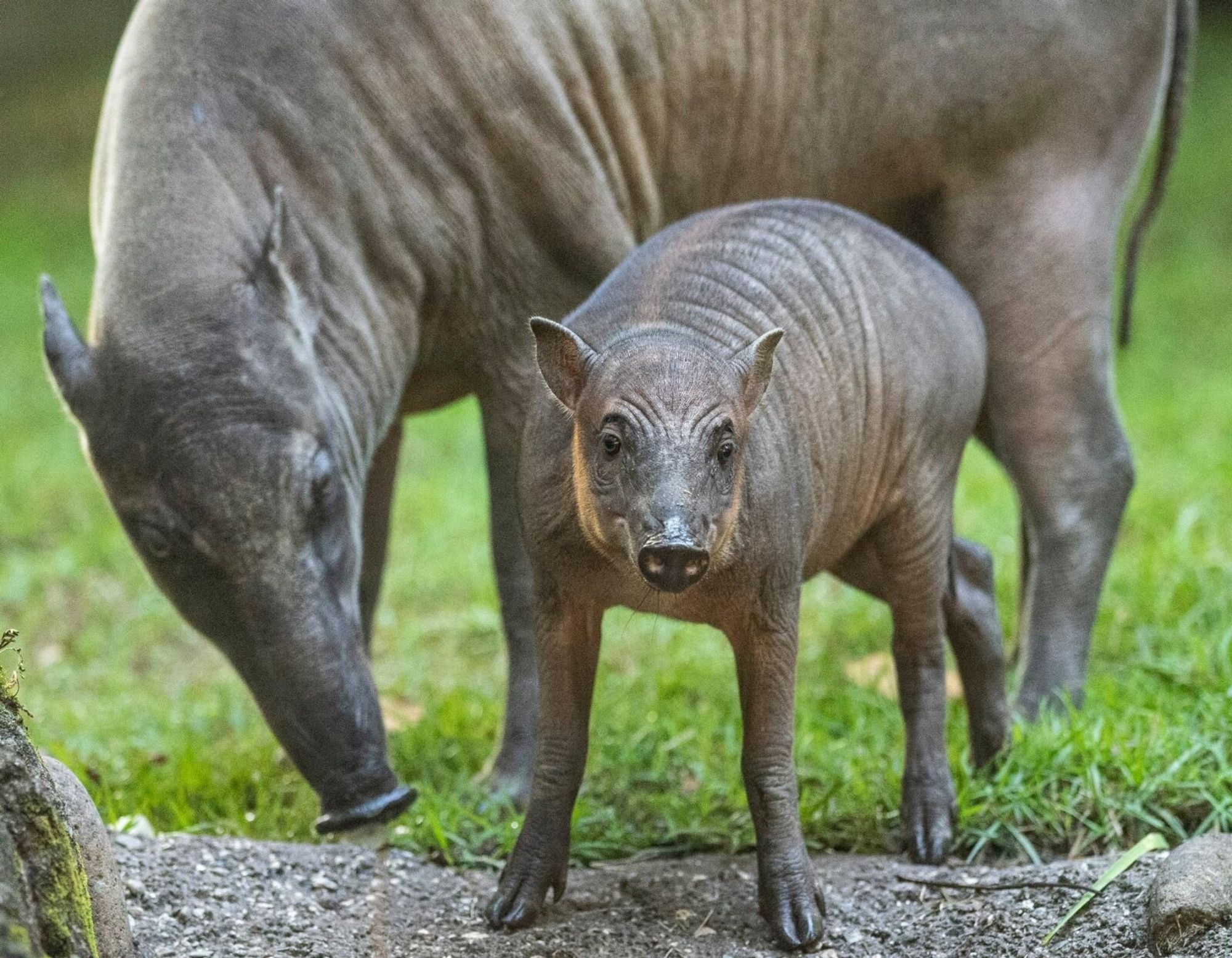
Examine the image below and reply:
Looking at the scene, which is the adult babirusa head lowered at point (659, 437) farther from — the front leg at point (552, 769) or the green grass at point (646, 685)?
the green grass at point (646, 685)

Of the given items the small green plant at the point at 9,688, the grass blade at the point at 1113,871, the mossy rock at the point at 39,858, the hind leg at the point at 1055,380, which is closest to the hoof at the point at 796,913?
the grass blade at the point at 1113,871

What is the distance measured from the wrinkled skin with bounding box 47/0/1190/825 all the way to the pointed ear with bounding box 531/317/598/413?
1017mm

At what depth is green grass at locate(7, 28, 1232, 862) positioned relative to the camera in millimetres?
4320

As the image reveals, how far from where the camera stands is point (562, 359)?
3332mm

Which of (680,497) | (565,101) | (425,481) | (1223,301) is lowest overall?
(1223,301)

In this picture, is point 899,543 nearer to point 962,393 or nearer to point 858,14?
point 962,393

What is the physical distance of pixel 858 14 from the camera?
519 centimetres

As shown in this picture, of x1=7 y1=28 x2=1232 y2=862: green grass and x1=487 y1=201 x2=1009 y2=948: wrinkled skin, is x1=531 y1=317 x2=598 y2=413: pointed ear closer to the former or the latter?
x1=487 y1=201 x2=1009 y2=948: wrinkled skin

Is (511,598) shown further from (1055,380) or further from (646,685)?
(1055,380)

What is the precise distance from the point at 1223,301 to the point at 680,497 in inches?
360

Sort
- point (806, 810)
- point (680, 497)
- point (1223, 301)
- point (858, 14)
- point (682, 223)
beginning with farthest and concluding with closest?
point (1223, 301) → point (858, 14) → point (806, 810) → point (682, 223) → point (680, 497)

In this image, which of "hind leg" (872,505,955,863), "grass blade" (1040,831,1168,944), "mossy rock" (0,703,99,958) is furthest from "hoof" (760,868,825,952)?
"mossy rock" (0,703,99,958)

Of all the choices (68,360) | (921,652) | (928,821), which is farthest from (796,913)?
(68,360)

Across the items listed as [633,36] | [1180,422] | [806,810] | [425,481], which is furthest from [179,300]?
[1180,422]
